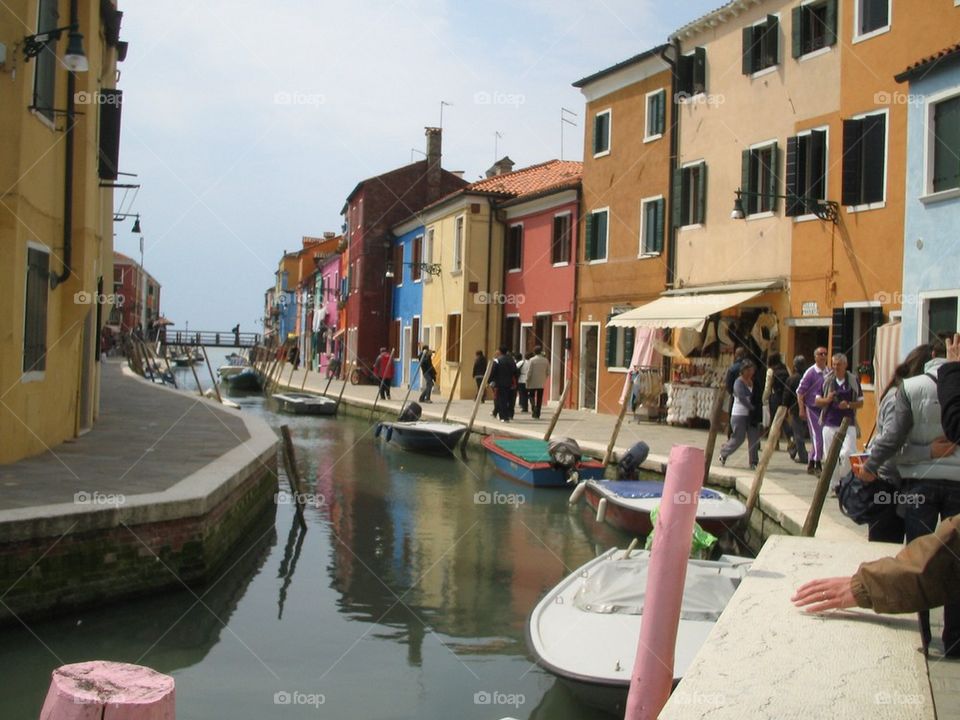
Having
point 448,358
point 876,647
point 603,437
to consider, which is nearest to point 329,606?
point 876,647

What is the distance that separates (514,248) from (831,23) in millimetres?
13601

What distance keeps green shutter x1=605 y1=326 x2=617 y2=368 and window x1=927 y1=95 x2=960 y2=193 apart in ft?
32.7

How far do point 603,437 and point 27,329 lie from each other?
10.3 m

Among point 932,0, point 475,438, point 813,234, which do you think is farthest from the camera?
point 475,438

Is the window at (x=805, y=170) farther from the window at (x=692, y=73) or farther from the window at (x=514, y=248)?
the window at (x=514, y=248)

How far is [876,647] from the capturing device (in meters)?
3.02

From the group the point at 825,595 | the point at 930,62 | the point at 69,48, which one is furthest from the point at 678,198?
the point at 825,595

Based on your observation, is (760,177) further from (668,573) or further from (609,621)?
(668,573)

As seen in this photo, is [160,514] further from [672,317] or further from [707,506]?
[672,317]

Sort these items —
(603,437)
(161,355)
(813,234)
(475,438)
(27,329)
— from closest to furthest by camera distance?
(27,329), (813,234), (603,437), (475,438), (161,355)

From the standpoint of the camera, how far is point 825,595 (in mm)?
3326

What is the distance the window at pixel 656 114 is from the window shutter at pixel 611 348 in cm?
435

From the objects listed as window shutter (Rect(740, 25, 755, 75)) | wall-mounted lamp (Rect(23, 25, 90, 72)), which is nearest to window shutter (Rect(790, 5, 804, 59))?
window shutter (Rect(740, 25, 755, 75))

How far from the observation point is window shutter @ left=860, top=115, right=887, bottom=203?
51.0 feet
